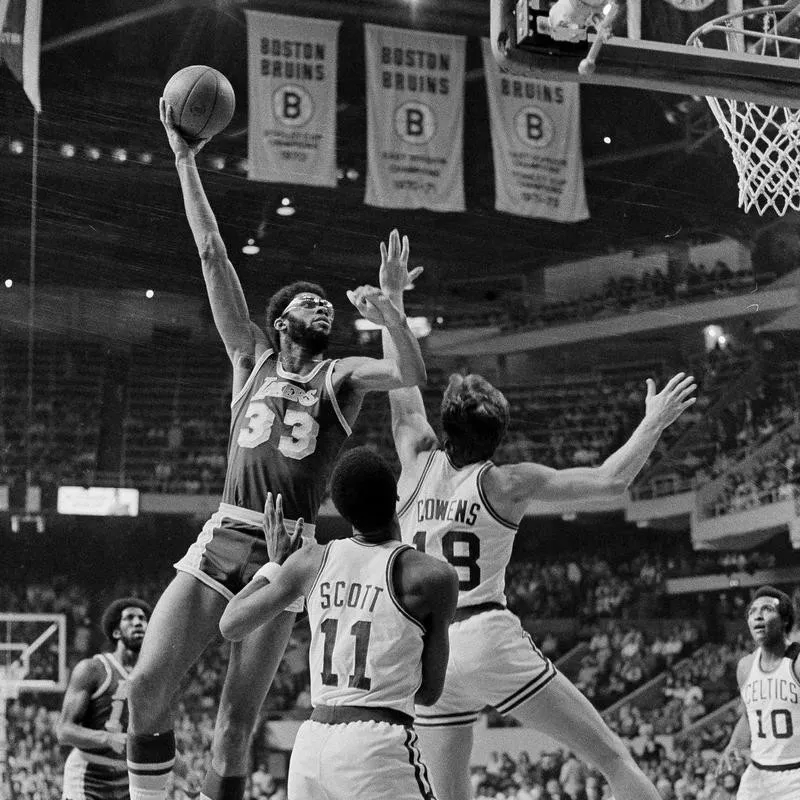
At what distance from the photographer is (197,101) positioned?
17.3ft

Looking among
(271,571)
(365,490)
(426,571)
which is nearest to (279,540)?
(271,571)

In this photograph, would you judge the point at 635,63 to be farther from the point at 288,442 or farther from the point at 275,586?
the point at 275,586

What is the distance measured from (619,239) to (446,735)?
14781mm

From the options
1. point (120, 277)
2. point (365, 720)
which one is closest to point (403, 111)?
point (120, 277)

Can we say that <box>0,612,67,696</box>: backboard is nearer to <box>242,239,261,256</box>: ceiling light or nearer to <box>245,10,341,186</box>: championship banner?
<box>242,239,261,256</box>: ceiling light

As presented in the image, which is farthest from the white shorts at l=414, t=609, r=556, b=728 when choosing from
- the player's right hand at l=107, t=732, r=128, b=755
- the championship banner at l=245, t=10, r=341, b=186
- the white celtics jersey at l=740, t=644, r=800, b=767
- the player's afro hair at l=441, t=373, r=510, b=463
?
the championship banner at l=245, t=10, r=341, b=186

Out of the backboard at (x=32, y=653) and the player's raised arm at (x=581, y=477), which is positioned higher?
the player's raised arm at (x=581, y=477)

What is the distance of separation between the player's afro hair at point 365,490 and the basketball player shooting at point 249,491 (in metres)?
0.97

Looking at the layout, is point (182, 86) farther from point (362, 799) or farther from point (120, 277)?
point (120, 277)

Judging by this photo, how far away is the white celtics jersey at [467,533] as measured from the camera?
15.5 ft

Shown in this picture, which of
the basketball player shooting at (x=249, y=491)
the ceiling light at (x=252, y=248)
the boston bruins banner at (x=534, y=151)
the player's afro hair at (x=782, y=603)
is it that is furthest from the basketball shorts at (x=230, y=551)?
the ceiling light at (x=252, y=248)

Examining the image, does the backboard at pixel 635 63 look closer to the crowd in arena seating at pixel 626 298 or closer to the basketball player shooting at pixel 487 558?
the basketball player shooting at pixel 487 558

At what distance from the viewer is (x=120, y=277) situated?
15781 mm

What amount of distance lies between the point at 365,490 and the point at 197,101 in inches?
93.1
